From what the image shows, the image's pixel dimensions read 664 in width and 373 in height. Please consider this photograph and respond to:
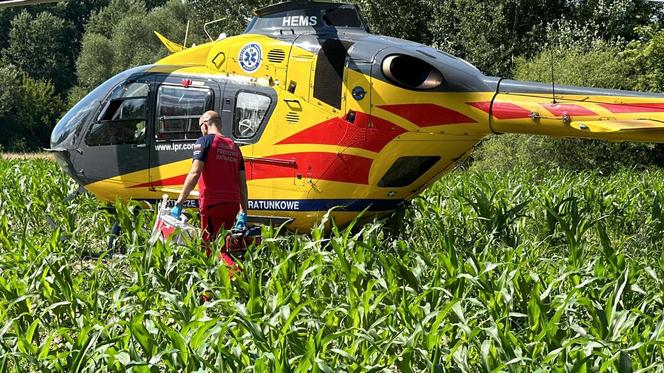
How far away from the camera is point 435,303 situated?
16.1ft

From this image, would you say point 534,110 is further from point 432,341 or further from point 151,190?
point 151,190

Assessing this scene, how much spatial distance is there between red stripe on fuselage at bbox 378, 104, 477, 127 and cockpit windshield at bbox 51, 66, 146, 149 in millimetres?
3201

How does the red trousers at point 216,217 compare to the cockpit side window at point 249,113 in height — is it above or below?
below

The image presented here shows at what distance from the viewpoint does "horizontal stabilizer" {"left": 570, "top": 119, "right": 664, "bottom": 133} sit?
638 centimetres

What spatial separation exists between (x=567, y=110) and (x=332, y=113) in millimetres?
2121

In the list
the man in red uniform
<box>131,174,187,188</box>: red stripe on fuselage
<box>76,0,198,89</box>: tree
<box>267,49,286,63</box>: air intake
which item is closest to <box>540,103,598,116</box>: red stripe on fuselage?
<box>267,49,286,63</box>: air intake

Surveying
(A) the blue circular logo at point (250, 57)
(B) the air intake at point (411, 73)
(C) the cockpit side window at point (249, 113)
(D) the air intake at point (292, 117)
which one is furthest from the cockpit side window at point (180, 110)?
(B) the air intake at point (411, 73)

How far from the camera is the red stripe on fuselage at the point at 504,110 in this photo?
22.8 feet

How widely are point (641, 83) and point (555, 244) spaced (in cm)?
1871

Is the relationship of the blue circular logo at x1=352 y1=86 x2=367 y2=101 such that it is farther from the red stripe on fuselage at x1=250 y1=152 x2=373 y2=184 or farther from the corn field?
the corn field

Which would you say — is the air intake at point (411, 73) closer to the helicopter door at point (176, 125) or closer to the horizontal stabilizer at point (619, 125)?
the horizontal stabilizer at point (619, 125)

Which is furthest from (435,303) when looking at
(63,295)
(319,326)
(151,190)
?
(151,190)

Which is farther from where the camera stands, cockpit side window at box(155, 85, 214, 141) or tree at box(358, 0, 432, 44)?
tree at box(358, 0, 432, 44)

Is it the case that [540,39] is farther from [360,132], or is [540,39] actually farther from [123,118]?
[360,132]
